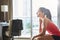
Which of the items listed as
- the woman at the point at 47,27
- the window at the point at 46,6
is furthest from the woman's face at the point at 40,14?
the window at the point at 46,6

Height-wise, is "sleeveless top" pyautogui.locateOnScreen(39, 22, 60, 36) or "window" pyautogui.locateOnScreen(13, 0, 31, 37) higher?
"window" pyautogui.locateOnScreen(13, 0, 31, 37)

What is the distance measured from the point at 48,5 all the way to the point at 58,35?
0.74 meters

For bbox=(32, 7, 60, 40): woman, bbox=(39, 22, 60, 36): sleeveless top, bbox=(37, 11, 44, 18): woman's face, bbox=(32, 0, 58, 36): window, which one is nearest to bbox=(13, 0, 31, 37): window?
bbox=(32, 0, 58, 36): window

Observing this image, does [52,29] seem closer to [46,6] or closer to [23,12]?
[46,6]

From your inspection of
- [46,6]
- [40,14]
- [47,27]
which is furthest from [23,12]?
[47,27]

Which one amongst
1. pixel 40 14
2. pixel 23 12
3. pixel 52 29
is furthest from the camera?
pixel 23 12

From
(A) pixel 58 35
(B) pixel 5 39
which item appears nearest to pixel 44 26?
(A) pixel 58 35

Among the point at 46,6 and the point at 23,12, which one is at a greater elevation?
the point at 46,6

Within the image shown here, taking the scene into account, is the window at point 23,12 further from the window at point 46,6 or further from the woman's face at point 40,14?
the woman's face at point 40,14

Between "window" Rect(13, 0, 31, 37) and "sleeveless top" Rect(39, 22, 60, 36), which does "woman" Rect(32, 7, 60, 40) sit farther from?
"window" Rect(13, 0, 31, 37)

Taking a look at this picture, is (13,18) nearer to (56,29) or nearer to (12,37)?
(12,37)

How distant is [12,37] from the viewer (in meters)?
3.88

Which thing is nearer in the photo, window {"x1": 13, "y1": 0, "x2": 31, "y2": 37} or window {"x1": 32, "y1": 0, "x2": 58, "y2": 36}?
window {"x1": 32, "y1": 0, "x2": 58, "y2": 36}

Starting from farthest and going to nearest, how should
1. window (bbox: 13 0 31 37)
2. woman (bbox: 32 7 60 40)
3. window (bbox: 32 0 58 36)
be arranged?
window (bbox: 13 0 31 37) → window (bbox: 32 0 58 36) → woman (bbox: 32 7 60 40)
